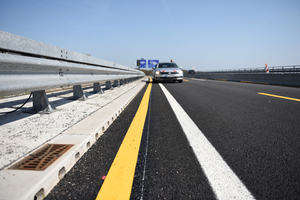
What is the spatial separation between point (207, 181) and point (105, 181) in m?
0.73

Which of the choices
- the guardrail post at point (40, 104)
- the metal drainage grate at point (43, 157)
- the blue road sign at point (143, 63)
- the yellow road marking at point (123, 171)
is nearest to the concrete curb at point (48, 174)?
the metal drainage grate at point (43, 157)

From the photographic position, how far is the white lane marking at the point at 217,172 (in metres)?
1.18

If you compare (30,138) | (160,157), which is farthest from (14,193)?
(160,157)

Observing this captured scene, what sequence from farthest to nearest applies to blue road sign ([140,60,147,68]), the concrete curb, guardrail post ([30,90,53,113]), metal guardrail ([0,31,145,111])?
blue road sign ([140,60,147,68]), guardrail post ([30,90,53,113]), metal guardrail ([0,31,145,111]), the concrete curb

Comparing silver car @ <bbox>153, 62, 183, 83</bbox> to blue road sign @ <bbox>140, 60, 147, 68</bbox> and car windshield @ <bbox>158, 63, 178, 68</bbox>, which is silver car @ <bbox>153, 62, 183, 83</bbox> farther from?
blue road sign @ <bbox>140, 60, 147, 68</bbox>

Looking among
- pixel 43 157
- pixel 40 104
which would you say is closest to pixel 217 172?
pixel 43 157

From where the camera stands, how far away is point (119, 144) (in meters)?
1.95

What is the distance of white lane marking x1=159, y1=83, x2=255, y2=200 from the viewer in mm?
1176

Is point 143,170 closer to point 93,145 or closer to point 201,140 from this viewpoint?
point 93,145

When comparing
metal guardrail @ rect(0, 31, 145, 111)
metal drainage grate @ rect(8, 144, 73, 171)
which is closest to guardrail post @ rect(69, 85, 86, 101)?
metal guardrail @ rect(0, 31, 145, 111)

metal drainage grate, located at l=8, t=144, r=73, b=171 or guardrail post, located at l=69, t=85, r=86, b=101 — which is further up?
guardrail post, located at l=69, t=85, r=86, b=101

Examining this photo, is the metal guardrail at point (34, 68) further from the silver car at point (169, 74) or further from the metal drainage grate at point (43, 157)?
the silver car at point (169, 74)

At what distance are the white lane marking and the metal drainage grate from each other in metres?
1.16

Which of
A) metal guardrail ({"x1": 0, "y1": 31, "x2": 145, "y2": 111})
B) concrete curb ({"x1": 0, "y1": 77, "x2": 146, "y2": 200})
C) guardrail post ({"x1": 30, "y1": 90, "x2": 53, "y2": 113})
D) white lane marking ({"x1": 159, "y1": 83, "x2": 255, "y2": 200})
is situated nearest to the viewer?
concrete curb ({"x1": 0, "y1": 77, "x2": 146, "y2": 200})
